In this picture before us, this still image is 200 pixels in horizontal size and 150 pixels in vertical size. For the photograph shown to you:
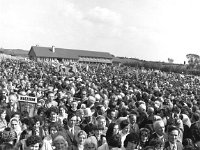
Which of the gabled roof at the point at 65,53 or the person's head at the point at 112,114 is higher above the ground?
the gabled roof at the point at 65,53

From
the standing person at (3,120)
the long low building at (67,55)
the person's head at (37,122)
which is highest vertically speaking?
the long low building at (67,55)

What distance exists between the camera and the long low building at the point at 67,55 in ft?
242

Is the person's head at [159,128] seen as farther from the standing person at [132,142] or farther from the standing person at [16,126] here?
the standing person at [16,126]

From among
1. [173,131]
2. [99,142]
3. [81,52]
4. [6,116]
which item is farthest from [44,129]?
[81,52]

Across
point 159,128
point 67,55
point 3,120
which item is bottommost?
point 3,120

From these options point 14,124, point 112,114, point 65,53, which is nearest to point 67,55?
point 65,53

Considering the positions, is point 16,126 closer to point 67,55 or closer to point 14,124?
point 14,124

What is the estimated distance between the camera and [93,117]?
6859mm

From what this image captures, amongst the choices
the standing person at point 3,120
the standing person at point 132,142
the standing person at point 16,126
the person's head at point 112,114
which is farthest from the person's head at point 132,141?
the standing person at point 3,120

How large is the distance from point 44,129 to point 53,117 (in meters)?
0.34

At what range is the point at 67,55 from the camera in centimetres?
7862

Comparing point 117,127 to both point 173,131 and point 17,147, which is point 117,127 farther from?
point 17,147

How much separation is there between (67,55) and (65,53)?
1.11 metres

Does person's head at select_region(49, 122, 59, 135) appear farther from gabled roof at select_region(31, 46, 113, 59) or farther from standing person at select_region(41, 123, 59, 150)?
gabled roof at select_region(31, 46, 113, 59)
